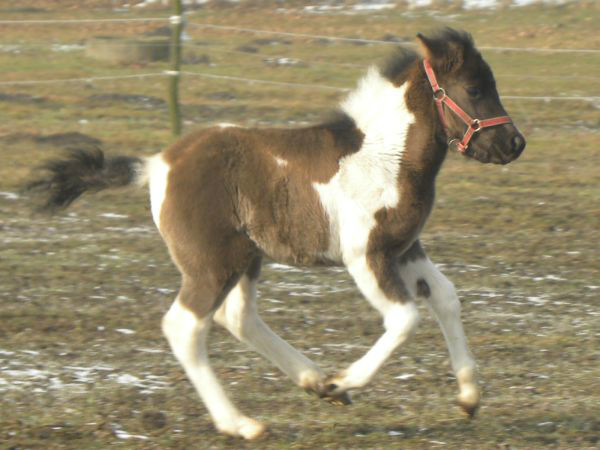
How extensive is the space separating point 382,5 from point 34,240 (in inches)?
765

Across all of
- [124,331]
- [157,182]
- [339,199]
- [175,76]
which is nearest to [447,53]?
[339,199]

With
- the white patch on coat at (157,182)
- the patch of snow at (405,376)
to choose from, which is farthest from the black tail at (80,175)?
the patch of snow at (405,376)

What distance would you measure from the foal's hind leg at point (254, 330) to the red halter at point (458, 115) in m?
1.05

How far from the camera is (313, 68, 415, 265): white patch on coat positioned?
5.11 meters

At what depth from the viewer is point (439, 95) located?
17.1 feet

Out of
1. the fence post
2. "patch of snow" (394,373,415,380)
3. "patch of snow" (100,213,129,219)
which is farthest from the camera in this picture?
the fence post

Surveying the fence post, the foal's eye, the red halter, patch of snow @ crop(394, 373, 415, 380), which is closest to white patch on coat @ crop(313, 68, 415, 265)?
the red halter

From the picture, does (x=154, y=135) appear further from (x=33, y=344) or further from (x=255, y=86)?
(x=33, y=344)

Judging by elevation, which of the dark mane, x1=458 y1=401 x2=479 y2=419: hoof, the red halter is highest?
the dark mane

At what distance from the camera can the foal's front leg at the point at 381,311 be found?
4.93 metres

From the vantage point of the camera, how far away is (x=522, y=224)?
984cm

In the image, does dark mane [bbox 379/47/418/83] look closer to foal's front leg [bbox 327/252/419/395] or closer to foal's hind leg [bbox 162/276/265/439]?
foal's front leg [bbox 327/252/419/395]

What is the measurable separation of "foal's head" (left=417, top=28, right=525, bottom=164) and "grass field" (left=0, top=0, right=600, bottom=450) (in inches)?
48.5

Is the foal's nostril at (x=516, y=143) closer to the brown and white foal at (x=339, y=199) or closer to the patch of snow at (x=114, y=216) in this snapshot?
the brown and white foal at (x=339, y=199)
